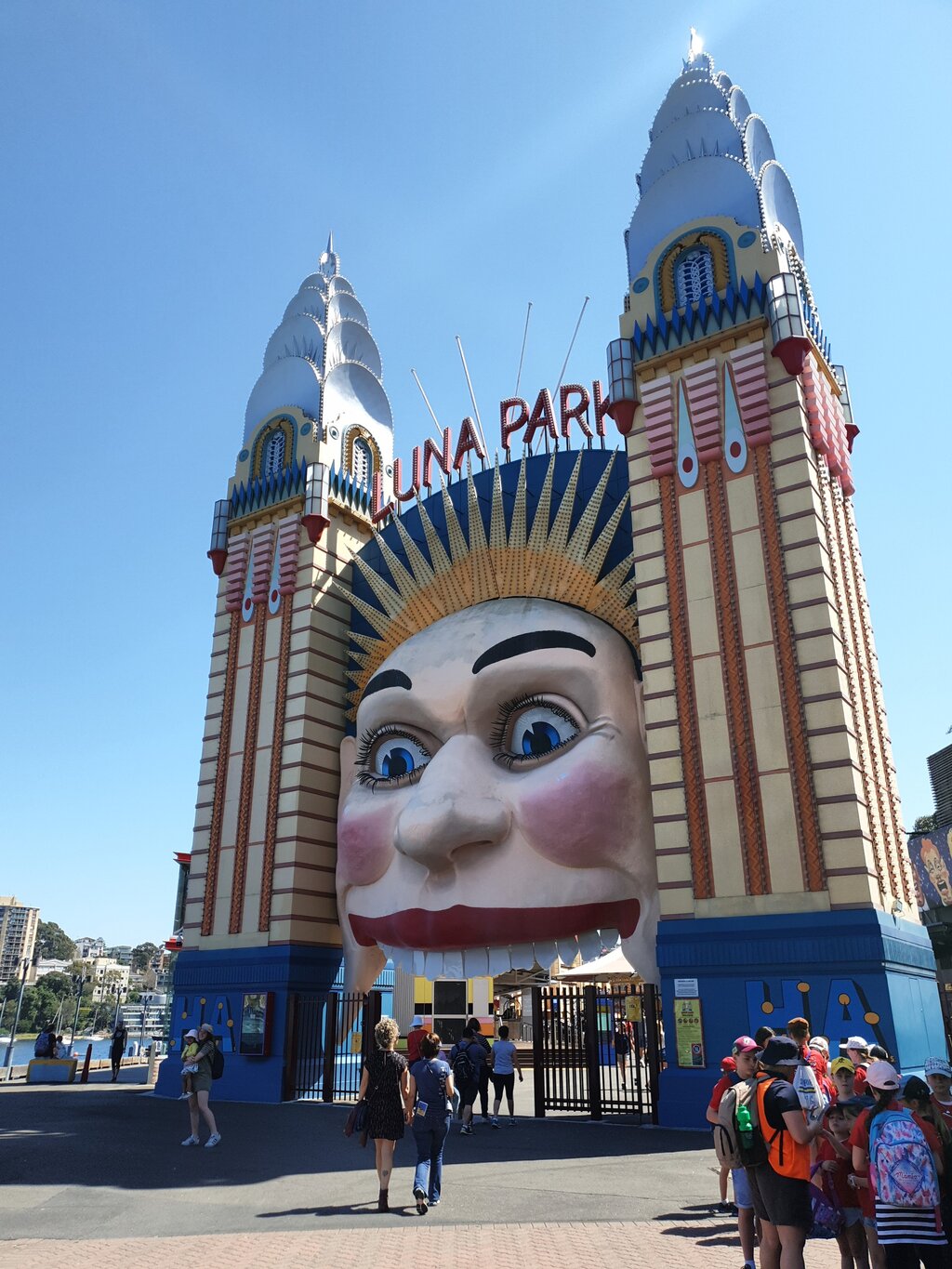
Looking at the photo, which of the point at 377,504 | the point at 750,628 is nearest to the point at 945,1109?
the point at 750,628

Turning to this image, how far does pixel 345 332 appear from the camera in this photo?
22625mm

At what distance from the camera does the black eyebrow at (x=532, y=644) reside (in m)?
15.0

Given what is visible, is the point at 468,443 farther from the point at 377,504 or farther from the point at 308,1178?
the point at 308,1178

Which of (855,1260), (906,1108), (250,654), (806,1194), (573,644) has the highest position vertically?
(250,654)

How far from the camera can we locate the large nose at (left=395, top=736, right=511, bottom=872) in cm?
1444

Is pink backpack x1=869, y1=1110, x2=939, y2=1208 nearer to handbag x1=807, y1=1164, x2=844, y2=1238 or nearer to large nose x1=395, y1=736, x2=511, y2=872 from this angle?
handbag x1=807, y1=1164, x2=844, y2=1238

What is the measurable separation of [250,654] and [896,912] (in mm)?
13220

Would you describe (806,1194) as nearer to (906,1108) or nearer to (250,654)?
(906,1108)

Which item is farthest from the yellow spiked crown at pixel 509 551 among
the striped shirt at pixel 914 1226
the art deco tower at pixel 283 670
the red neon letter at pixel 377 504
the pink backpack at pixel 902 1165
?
the striped shirt at pixel 914 1226

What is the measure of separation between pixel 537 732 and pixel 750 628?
3.62 meters

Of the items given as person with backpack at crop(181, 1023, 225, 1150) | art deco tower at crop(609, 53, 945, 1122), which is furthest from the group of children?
person with backpack at crop(181, 1023, 225, 1150)

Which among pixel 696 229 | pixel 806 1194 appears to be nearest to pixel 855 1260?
pixel 806 1194

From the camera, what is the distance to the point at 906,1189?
14.6 ft

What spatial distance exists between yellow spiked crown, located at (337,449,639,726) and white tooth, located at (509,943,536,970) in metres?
5.13
